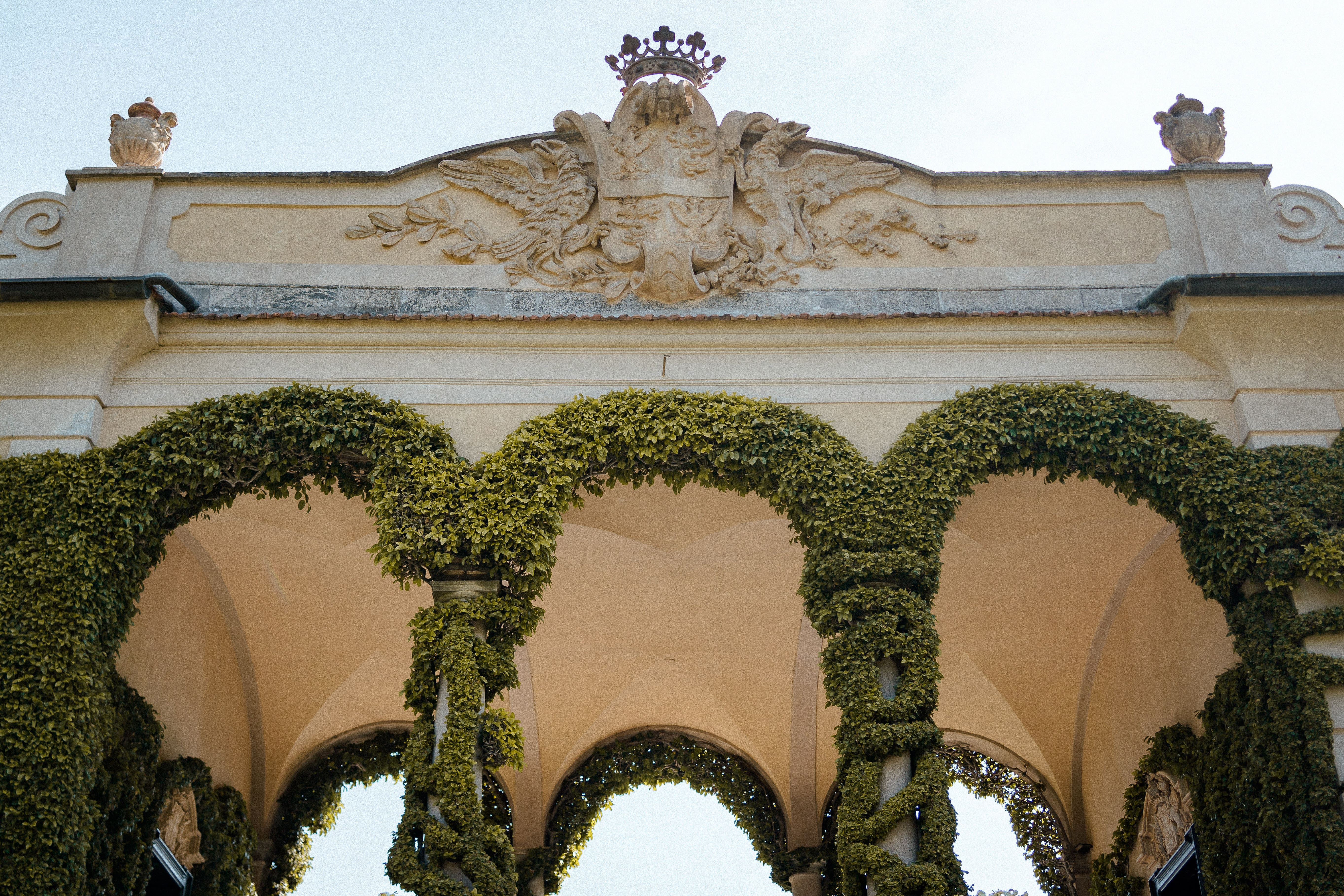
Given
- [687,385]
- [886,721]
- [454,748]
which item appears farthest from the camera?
[687,385]

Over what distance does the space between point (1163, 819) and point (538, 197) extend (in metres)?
7.21

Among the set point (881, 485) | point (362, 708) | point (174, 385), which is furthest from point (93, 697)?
point (881, 485)

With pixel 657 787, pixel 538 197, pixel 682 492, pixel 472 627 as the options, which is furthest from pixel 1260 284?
pixel 657 787

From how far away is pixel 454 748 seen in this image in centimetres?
841

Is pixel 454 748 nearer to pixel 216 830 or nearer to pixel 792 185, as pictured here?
pixel 216 830

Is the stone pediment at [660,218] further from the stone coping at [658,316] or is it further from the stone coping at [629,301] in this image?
the stone coping at [658,316]

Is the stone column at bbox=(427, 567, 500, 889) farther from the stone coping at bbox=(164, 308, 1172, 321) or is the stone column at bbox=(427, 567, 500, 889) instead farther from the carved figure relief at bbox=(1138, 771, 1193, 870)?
the carved figure relief at bbox=(1138, 771, 1193, 870)

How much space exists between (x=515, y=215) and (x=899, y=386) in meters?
3.40

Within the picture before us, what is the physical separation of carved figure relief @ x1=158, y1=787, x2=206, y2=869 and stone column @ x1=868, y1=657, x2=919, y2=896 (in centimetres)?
581

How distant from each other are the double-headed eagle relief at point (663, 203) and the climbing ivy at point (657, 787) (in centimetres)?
508

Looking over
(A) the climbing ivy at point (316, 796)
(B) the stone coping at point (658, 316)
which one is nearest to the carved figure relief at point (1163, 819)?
(B) the stone coping at point (658, 316)

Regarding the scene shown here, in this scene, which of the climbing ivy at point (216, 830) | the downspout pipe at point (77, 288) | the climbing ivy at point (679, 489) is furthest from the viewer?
the climbing ivy at point (216, 830)

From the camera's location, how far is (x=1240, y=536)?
941 cm

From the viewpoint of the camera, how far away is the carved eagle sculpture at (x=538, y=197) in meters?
11.0
